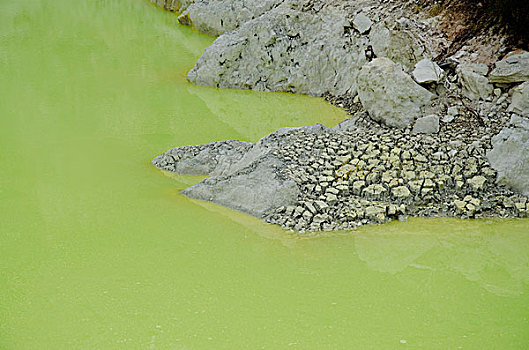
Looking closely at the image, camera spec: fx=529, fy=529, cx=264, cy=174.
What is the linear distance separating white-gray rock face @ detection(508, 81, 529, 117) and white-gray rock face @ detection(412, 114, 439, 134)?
627 mm

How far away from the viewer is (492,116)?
4.53m

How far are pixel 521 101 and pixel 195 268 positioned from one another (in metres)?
3.09

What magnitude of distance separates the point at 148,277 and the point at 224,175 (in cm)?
144

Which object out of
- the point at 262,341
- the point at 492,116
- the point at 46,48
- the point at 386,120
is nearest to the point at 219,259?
the point at 262,341

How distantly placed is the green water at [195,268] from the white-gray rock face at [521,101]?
1.19 metres

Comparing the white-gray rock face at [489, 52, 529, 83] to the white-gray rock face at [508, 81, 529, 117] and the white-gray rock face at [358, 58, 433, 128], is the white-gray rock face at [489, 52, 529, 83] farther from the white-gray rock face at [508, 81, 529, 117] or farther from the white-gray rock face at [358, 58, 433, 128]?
the white-gray rock face at [358, 58, 433, 128]

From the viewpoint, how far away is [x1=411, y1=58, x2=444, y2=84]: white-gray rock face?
4.92 meters

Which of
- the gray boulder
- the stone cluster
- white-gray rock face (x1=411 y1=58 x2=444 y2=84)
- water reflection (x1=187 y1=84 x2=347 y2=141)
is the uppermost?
white-gray rock face (x1=411 y1=58 x2=444 y2=84)

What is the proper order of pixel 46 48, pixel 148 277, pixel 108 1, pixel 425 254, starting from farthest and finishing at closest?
pixel 108 1, pixel 46 48, pixel 425 254, pixel 148 277

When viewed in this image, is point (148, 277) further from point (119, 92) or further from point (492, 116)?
point (119, 92)

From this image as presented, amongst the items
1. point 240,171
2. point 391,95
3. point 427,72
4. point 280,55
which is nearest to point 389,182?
point 240,171

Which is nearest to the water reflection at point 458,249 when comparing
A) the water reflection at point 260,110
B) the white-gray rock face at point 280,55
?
the water reflection at point 260,110

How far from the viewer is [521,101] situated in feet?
14.5

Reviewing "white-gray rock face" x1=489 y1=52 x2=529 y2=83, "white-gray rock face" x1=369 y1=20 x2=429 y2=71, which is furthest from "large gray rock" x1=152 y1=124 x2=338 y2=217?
"white-gray rock face" x1=489 y1=52 x2=529 y2=83
